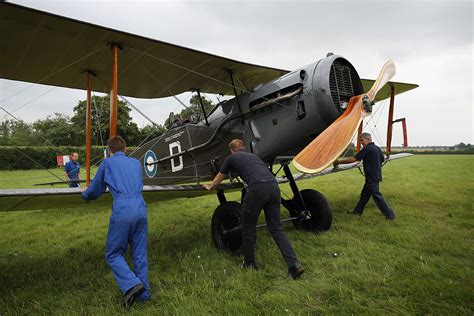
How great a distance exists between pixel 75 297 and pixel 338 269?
273 centimetres

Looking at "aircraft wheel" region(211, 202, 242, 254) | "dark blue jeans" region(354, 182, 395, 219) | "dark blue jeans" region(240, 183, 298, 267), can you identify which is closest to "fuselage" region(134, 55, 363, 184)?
"aircraft wheel" region(211, 202, 242, 254)

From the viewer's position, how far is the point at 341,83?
13.1ft

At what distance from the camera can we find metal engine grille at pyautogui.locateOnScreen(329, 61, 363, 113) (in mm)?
3859

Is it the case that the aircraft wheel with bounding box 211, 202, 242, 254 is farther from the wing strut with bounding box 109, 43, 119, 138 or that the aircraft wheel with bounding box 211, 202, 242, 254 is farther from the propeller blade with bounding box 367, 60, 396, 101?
the propeller blade with bounding box 367, 60, 396, 101

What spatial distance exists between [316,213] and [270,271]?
185 centimetres

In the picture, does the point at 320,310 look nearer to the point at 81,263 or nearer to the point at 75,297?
the point at 75,297

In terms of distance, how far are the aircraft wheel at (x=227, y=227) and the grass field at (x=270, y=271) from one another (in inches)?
7.8

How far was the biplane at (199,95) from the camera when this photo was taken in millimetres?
3533

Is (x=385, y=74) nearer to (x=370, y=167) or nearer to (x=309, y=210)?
(x=370, y=167)

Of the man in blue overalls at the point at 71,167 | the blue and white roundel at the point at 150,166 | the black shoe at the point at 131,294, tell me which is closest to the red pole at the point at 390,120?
the blue and white roundel at the point at 150,166

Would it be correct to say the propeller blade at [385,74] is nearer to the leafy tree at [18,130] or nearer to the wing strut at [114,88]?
the wing strut at [114,88]

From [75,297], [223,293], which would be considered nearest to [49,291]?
[75,297]

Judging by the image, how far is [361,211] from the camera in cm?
585

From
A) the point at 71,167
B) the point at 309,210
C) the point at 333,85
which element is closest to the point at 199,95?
the point at 333,85
